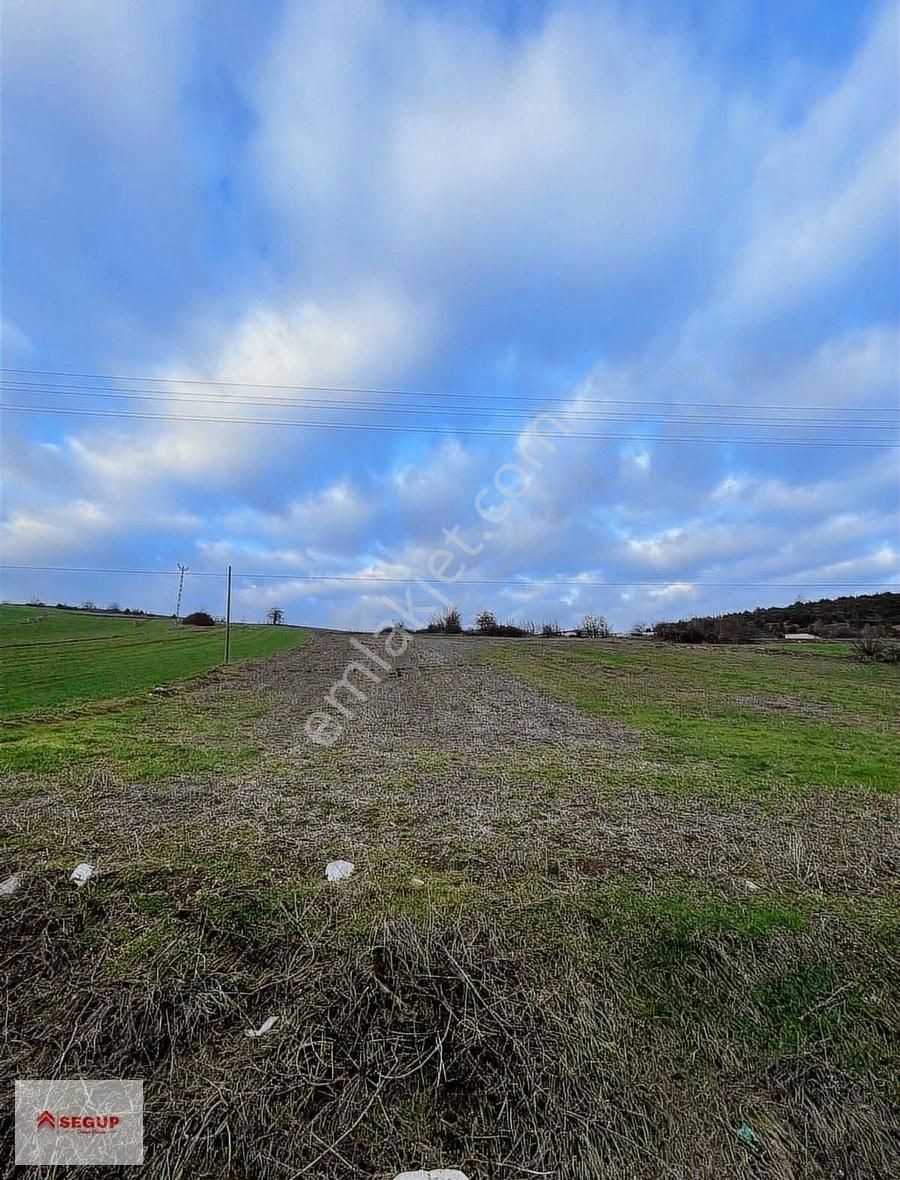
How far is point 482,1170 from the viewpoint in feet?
6.80

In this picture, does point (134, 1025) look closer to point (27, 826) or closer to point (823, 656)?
point (27, 826)

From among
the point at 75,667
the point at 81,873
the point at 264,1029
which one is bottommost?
the point at 264,1029

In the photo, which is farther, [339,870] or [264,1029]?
[339,870]

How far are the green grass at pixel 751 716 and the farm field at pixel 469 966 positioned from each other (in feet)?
1.22

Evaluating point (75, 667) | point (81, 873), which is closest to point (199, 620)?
point (75, 667)

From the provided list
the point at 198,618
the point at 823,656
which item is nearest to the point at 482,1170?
the point at 823,656

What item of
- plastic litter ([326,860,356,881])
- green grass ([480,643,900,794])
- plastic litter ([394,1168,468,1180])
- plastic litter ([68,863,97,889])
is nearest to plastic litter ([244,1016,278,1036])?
plastic litter ([394,1168,468,1180])

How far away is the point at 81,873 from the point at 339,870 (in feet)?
6.24

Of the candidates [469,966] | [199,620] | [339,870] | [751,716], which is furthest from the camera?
[199,620]

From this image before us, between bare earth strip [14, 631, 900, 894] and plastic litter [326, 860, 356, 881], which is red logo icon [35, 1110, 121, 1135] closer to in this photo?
plastic litter [326, 860, 356, 881]

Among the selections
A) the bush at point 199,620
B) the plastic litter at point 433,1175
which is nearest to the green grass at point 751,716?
the plastic litter at point 433,1175

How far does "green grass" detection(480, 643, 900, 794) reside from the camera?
21.5 ft

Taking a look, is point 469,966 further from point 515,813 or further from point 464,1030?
point 515,813

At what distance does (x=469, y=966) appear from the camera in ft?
9.66
